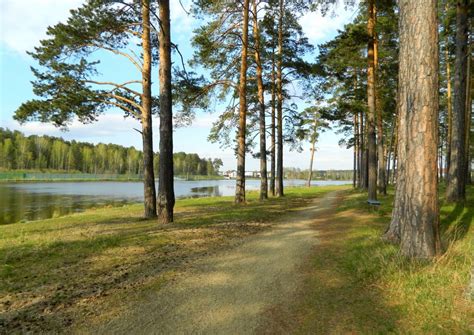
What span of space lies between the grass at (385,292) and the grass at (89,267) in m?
2.31

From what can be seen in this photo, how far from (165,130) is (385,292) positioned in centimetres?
732

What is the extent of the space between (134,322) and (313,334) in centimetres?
194

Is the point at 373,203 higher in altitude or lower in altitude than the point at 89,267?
higher

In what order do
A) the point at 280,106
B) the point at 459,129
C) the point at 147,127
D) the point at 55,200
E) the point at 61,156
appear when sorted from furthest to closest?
the point at 61,156
the point at 55,200
the point at 280,106
the point at 147,127
the point at 459,129

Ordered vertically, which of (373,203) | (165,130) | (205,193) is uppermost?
(165,130)

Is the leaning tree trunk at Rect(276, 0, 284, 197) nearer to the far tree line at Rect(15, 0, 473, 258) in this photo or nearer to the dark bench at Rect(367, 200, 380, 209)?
the far tree line at Rect(15, 0, 473, 258)

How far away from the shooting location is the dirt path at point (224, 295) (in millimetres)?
3230

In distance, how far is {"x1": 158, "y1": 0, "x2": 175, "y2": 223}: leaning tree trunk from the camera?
9.25 meters

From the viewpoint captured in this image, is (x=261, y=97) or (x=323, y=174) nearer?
(x=261, y=97)

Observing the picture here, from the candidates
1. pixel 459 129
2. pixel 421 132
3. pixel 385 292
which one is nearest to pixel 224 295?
pixel 385 292

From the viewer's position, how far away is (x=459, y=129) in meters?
11.0

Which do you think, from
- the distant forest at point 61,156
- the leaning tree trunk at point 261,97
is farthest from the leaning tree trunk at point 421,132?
the distant forest at point 61,156

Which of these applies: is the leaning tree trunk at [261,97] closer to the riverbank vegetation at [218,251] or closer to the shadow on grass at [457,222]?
the shadow on grass at [457,222]

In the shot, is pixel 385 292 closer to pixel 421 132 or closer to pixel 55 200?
pixel 421 132
